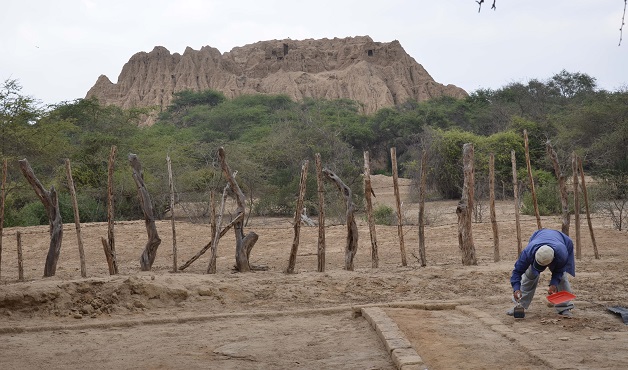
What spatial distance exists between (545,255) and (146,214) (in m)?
5.98

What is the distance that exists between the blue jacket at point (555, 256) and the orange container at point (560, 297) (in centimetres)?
14

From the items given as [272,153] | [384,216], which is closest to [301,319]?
[384,216]

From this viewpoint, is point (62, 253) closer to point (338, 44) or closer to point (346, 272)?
point (346, 272)

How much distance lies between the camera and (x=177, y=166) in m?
24.6

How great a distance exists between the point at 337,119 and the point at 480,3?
3673 cm

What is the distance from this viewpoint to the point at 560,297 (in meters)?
7.18

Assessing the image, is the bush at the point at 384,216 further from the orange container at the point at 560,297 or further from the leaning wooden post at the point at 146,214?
the orange container at the point at 560,297

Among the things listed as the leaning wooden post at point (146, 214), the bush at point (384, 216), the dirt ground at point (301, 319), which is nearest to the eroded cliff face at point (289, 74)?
the bush at point (384, 216)

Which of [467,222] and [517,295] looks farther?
[467,222]

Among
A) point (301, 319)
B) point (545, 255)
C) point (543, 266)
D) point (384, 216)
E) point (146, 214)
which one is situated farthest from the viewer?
point (384, 216)

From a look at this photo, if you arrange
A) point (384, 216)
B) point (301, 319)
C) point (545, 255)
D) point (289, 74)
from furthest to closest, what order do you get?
point (289, 74), point (384, 216), point (301, 319), point (545, 255)

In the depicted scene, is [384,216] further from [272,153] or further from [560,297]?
[560,297]

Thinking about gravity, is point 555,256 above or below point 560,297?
above

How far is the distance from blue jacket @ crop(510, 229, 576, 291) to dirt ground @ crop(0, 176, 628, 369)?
0.43 metres
